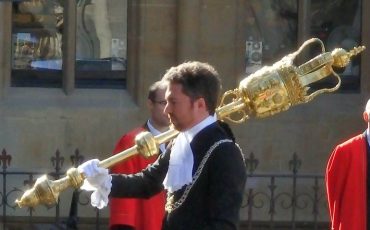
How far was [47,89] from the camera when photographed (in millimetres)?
9695

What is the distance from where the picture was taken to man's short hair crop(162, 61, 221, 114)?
187 inches

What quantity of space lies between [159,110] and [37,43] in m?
3.46

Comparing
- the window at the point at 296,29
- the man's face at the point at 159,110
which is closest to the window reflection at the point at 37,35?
the window at the point at 296,29

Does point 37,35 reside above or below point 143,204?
above

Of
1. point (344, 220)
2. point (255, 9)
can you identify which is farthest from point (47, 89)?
point (344, 220)

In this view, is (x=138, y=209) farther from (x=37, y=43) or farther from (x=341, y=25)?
Result: (x=341, y=25)

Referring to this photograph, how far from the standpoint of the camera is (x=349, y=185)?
632cm

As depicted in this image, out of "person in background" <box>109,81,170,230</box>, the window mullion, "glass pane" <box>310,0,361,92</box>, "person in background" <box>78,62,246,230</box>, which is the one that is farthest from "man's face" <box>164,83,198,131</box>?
"glass pane" <box>310,0,361,92</box>

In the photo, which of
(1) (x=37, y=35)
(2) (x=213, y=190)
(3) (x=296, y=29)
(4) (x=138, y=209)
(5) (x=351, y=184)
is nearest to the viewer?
(2) (x=213, y=190)

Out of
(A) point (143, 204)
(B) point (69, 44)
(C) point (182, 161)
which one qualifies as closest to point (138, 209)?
(A) point (143, 204)

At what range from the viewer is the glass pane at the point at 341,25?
987 cm

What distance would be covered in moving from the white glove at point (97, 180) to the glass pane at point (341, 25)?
204 inches

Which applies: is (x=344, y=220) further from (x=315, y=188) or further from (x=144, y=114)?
(x=144, y=114)

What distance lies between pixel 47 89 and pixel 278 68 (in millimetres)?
4964
